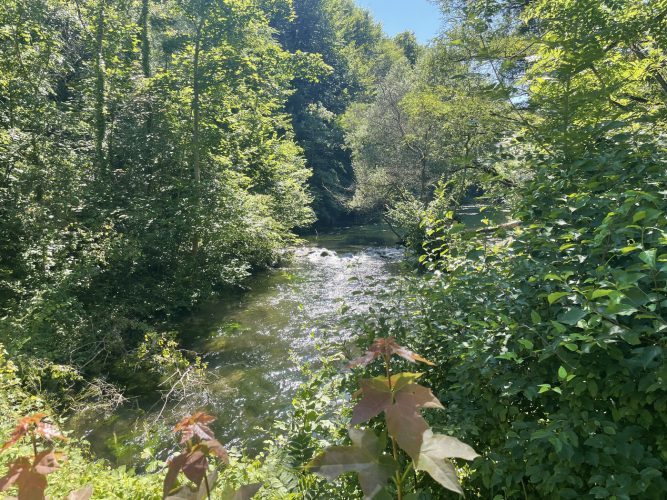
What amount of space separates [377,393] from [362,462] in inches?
7.4

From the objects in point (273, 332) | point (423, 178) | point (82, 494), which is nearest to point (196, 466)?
point (82, 494)

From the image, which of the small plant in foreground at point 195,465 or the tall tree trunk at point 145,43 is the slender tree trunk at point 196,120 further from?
the small plant in foreground at point 195,465

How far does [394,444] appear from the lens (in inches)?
39.8

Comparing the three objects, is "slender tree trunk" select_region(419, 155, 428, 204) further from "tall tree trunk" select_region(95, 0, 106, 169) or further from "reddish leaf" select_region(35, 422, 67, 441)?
"reddish leaf" select_region(35, 422, 67, 441)

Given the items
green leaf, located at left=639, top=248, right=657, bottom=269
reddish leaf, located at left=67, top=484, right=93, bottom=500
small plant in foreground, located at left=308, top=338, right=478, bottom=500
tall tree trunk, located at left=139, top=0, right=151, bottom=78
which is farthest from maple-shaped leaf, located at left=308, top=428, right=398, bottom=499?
tall tree trunk, located at left=139, top=0, right=151, bottom=78

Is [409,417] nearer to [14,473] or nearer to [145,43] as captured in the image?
[14,473]

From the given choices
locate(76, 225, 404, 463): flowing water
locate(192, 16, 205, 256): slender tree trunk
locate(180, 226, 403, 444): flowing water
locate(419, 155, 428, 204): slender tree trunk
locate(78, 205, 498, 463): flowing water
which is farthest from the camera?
locate(419, 155, 428, 204): slender tree trunk

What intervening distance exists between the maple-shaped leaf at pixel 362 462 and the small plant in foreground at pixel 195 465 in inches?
7.2

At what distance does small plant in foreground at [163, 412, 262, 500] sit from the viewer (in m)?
0.99

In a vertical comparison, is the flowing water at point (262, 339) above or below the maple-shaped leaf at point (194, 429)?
below

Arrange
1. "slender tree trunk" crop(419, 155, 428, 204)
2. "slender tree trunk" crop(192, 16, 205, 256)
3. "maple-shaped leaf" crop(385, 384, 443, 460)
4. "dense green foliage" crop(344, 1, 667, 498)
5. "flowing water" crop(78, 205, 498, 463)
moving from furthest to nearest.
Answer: "slender tree trunk" crop(419, 155, 428, 204), "slender tree trunk" crop(192, 16, 205, 256), "flowing water" crop(78, 205, 498, 463), "dense green foliage" crop(344, 1, 667, 498), "maple-shaped leaf" crop(385, 384, 443, 460)

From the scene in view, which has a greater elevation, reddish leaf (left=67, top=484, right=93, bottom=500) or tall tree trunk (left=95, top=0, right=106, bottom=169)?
tall tree trunk (left=95, top=0, right=106, bottom=169)

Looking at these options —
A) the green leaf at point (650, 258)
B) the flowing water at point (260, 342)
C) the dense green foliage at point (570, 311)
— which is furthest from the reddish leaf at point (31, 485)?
the flowing water at point (260, 342)

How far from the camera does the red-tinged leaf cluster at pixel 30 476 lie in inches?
37.2
